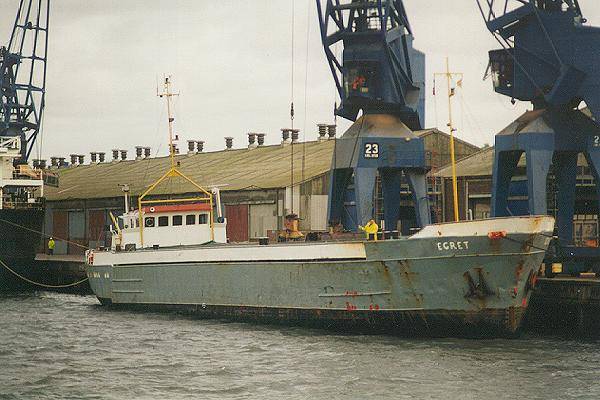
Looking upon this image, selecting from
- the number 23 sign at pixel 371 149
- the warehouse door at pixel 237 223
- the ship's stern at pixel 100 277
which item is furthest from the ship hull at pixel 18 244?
the number 23 sign at pixel 371 149

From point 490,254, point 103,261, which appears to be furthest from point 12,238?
point 490,254

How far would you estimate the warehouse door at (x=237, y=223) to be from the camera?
201 feet

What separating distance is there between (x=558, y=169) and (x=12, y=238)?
33.4 metres

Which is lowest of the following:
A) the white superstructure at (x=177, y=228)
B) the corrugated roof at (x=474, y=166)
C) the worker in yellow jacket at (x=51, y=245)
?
the worker in yellow jacket at (x=51, y=245)

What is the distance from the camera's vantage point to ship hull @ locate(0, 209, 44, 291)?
6066 cm

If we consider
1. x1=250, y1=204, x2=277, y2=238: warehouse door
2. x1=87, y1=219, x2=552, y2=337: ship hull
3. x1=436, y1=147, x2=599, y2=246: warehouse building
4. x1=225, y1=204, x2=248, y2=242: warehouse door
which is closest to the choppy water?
x1=87, y1=219, x2=552, y2=337: ship hull

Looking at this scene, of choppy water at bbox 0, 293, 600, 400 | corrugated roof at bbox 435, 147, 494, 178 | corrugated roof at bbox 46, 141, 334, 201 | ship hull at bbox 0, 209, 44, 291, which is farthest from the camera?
corrugated roof at bbox 46, 141, 334, 201

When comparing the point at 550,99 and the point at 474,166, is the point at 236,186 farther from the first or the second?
the point at 550,99

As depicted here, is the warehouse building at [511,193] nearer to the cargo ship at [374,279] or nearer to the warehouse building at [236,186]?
the warehouse building at [236,186]

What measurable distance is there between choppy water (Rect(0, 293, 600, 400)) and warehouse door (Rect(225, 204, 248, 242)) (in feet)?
70.0

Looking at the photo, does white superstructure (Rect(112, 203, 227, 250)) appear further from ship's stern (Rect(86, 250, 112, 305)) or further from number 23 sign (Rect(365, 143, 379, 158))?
number 23 sign (Rect(365, 143, 379, 158))

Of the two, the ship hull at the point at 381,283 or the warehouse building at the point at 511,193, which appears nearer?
the ship hull at the point at 381,283

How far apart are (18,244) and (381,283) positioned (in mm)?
32844

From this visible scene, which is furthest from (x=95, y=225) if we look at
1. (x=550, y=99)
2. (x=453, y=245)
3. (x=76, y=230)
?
(x=453, y=245)
